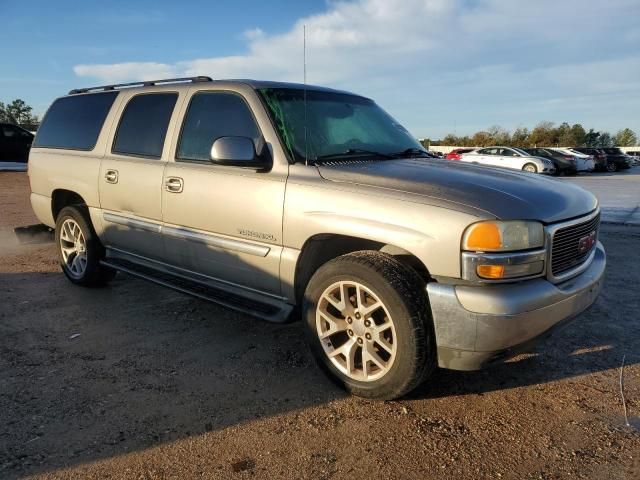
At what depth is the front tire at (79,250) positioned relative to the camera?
4895 mm

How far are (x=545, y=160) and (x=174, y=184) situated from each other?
2429cm

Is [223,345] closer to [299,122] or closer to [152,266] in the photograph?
[152,266]

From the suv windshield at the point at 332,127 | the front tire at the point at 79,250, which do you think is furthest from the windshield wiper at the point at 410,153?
the front tire at the point at 79,250

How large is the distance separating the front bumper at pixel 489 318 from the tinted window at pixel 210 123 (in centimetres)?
172

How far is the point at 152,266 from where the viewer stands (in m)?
4.32

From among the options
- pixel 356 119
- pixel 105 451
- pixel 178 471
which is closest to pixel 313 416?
pixel 178 471

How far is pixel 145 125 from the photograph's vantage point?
4.34m

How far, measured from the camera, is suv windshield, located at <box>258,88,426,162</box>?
347 centimetres

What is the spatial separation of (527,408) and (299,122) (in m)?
2.29

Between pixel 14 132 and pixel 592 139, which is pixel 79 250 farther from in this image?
pixel 592 139

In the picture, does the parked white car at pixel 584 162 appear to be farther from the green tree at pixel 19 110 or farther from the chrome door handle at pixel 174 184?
the green tree at pixel 19 110

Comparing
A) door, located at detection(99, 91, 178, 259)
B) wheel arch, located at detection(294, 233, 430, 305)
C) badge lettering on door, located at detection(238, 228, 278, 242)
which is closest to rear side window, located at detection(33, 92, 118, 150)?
door, located at detection(99, 91, 178, 259)

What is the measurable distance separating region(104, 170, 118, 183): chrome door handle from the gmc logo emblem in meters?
3.60

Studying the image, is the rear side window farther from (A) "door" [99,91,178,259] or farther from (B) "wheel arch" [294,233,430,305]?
(B) "wheel arch" [294,233,430,305]
